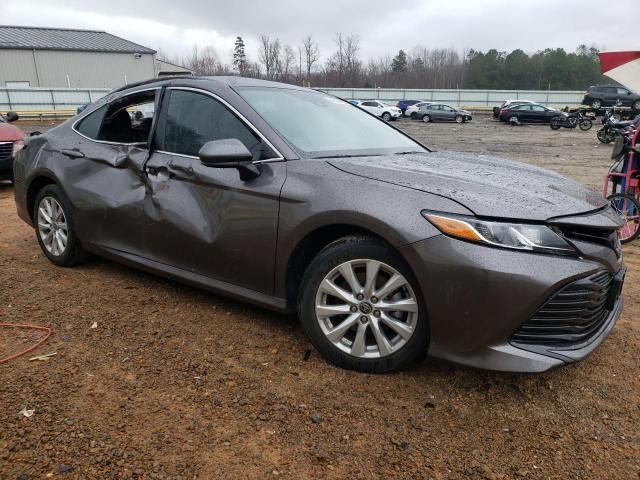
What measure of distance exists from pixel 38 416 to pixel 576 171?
12.4 m

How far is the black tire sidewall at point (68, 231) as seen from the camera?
4.11 metres

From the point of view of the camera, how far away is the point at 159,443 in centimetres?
215

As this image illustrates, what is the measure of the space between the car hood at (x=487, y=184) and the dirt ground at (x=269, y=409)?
0.80m

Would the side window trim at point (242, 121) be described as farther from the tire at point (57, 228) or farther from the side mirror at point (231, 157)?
the tire at point (57, 228)

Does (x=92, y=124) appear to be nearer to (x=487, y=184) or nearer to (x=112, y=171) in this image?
(x=112, y=171)

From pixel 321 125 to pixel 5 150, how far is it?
7372 millimetres

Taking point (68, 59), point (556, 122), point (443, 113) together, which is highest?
point (68, 59)

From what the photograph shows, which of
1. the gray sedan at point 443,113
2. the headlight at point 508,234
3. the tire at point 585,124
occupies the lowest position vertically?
the tire at point 585,124

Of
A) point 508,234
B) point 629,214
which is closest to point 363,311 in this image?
point 508,234

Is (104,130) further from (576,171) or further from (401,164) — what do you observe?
(576,171)

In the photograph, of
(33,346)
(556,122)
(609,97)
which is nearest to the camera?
(33,346)

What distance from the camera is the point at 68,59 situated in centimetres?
4834

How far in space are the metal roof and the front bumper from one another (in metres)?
53.8

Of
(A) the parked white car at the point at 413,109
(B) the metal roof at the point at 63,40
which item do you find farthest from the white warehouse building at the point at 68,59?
(A) the parked white car at the point at 413,109
